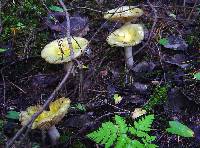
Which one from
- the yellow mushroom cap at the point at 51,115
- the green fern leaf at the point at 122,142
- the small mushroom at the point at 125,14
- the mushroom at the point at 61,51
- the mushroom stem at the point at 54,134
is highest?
the small mushroom at the point at 125,14

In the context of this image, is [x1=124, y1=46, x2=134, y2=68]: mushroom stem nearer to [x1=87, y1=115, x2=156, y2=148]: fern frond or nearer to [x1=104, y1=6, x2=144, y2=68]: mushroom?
[x1=104, y1=6, x2=144, y2=68]: mushroom

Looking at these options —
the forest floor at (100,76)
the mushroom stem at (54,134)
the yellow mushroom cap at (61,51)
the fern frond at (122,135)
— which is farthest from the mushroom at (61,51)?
the fern frond at (122,135)

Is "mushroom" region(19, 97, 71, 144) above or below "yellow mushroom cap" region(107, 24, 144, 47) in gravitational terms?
below

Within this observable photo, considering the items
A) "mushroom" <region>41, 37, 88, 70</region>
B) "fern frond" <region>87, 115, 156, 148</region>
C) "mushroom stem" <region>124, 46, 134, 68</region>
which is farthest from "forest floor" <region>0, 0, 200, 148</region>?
"fern frond" <region>87, 115, 156, 148</region>

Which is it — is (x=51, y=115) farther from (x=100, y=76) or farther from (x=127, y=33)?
(x=127, y=33)

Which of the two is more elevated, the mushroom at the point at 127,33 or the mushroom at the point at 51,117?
the mushroom at the point at 127,33

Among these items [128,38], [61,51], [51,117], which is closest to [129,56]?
[128,38]

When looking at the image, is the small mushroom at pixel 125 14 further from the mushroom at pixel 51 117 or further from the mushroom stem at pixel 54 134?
the mushroom stem at pixel 54 134
